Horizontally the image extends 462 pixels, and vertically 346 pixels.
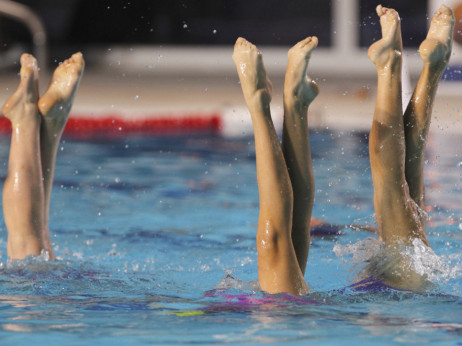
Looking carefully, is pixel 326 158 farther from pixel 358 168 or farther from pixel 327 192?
pixel 327 192

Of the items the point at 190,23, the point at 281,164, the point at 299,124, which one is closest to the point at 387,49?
the point at 299,124

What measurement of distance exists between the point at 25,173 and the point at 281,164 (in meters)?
0.85

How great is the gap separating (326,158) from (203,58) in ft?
16.1

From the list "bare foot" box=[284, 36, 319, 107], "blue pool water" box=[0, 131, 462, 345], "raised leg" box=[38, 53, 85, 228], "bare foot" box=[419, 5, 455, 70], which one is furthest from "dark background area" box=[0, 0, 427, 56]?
"bare foot" box=[284, 36, 319, 107]

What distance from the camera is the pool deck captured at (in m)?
6.38

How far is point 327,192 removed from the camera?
437cm

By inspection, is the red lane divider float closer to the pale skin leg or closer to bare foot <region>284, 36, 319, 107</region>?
the pale skin leg

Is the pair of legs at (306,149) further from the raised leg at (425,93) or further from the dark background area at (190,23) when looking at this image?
the dark background area at (190,23)

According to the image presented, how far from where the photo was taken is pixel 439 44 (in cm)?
222

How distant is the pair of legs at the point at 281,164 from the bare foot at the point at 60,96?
64 centimetres

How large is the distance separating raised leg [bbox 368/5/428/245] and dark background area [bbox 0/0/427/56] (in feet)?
27.3

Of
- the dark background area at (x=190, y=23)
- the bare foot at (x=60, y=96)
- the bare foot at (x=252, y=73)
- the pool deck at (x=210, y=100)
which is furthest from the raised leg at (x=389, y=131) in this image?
the dark background area at (x=190, y=23)

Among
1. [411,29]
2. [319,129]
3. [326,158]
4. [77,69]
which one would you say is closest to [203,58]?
[411,29]

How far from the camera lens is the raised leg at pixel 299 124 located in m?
2.07
